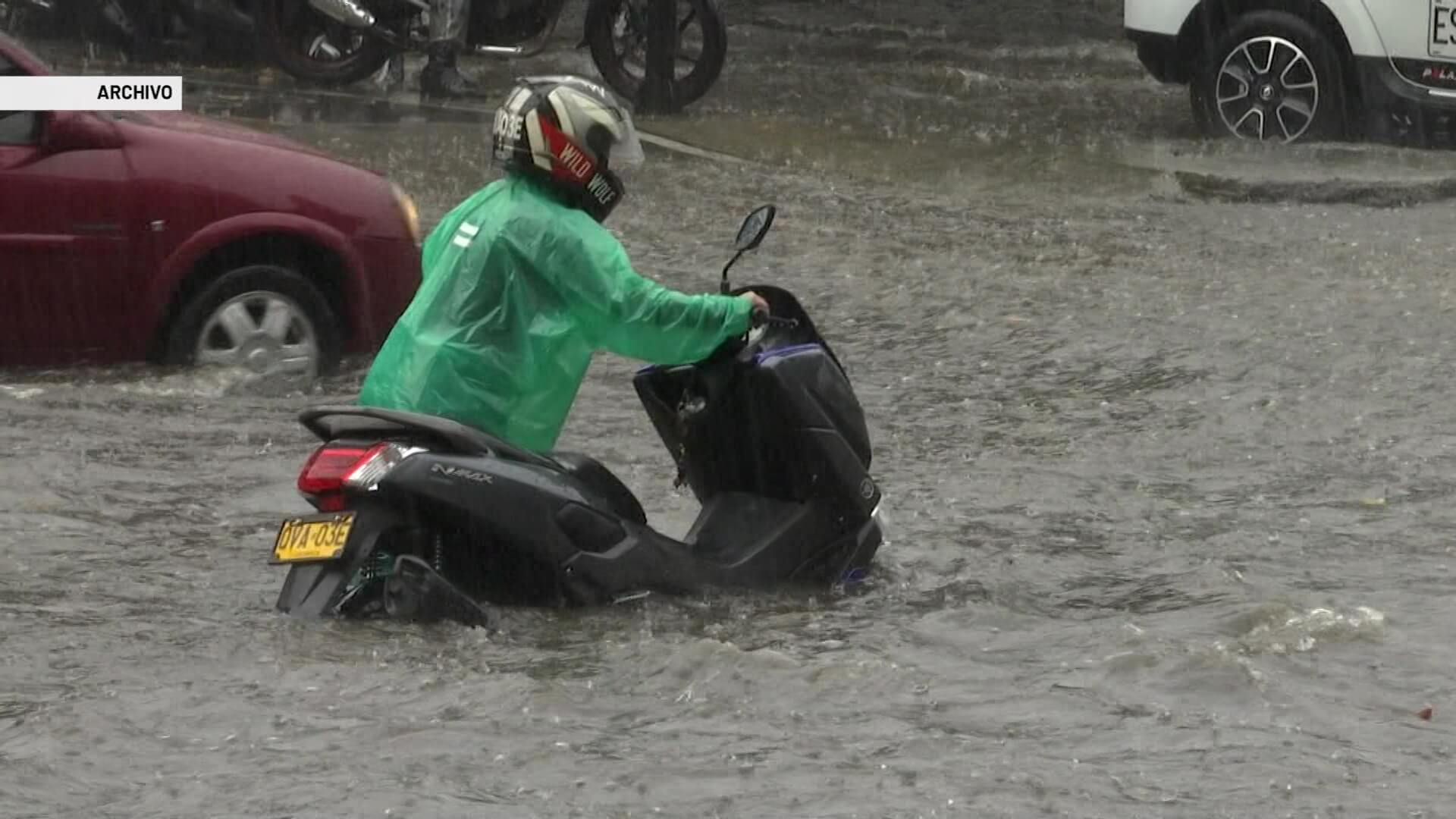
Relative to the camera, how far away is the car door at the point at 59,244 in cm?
935

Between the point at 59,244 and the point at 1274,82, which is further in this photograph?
the point at 1274,82

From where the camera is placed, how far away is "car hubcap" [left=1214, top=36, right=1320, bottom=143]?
594 inches

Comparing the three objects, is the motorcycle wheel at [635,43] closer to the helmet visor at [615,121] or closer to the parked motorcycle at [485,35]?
the parked motorcycle at [485,35]

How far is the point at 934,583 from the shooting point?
7.22m

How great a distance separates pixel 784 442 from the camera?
6676mm

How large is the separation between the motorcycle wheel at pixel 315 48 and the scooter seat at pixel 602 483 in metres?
10.4

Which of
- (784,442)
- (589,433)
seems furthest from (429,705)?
(589,433)

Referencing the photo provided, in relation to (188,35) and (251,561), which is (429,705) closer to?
(251,561)

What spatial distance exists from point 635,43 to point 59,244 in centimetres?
753

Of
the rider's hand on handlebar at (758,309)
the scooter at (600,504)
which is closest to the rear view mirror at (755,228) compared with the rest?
the scooter at (600,504)

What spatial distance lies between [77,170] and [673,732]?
4.50 meters

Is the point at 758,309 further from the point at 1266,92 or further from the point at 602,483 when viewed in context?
the point at 1266,92

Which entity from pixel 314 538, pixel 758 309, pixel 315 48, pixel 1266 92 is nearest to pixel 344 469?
pixel 314 538

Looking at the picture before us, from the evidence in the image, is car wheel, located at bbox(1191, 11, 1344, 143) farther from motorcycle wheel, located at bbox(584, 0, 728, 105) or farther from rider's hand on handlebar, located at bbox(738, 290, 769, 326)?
rider's hand on handlebar, located at bbox(738, 290, 769, 326)
